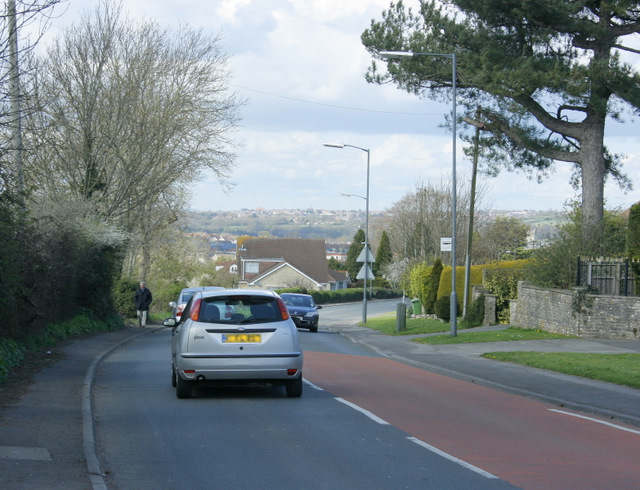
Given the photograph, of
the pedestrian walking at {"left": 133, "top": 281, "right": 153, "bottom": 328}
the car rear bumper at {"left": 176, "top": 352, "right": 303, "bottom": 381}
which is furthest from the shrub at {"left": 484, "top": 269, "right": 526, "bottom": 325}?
the car rear bumper at {"left": 176, "top": 352, "right": 303, "bottom": 381}

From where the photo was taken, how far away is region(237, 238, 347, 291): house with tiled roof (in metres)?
98.8

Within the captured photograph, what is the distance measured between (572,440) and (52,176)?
24931 mm

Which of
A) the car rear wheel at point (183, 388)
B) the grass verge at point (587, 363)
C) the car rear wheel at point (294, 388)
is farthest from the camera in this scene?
the grass verge at point (587, 363)

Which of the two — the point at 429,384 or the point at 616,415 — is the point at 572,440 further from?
the point at 429,384

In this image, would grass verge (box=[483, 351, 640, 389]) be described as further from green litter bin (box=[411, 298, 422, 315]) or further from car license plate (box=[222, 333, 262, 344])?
green litter bin (box=[411, 298, 422, 315])

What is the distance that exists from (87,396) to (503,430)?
5.98 metres

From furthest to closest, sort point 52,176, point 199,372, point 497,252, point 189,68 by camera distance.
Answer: point 497,252
point 189,68
point 52,176
point 199,372

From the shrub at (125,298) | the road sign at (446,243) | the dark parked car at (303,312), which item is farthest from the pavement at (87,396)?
the shrub at (125,298)

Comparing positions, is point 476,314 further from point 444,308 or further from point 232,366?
point 232,366

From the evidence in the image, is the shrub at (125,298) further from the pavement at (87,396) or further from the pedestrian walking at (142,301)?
the pavement at (87,396)

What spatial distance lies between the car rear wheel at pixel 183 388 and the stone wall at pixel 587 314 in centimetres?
1435

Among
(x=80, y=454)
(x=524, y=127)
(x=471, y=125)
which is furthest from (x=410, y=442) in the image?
(x=471, y=125)

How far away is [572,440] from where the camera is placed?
30.2ft

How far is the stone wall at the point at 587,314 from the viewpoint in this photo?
→ 21703 millimetres
